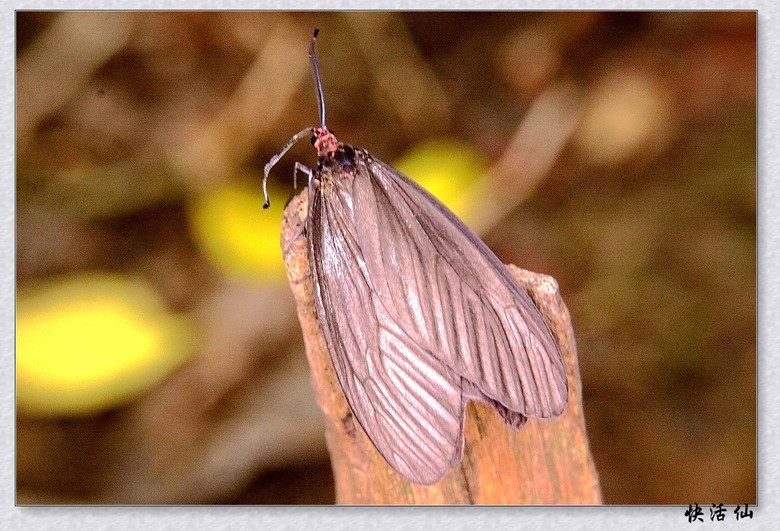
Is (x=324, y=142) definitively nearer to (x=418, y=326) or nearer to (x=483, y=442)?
(x=418, y=326)

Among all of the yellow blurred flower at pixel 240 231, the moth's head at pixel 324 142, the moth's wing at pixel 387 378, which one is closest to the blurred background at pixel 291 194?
the yellow blurred flower at pixel 240 231

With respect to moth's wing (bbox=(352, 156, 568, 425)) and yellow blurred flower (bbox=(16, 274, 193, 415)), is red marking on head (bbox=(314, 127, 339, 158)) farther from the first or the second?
yellow blurred flower (bbox=(16, 274, 193, 415))

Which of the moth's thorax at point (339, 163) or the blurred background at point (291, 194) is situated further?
the blurred background at point (291, 194)

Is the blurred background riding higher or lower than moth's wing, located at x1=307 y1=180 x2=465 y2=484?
higher

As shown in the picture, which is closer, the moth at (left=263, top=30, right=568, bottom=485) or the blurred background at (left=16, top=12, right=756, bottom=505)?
the moth at (left=263, top=30, right=568, bottom=485)

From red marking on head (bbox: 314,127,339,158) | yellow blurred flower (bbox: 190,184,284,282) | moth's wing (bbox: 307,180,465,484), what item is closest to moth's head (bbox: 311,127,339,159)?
red marking on head (bbox: 314,127,339,158)

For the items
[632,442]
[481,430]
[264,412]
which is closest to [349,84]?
[264,412]

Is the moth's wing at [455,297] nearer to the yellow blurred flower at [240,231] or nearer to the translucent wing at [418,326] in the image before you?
the translucent wing at [418,326]
